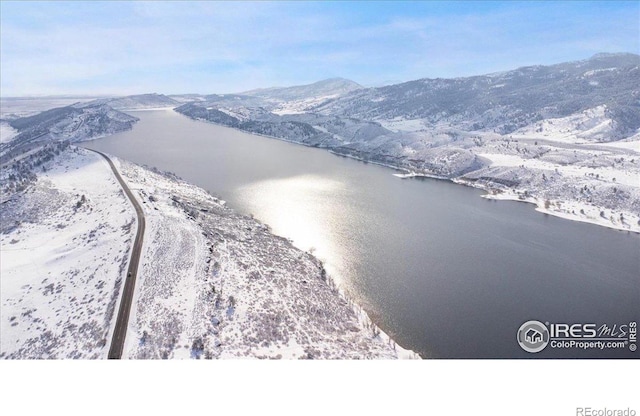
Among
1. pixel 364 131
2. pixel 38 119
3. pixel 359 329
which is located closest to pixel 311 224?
pixel 359 329

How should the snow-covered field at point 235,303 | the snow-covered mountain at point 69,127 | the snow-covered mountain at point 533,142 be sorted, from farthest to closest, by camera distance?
the snow-covered mountain at point 69,127
the snow-covered mountain at point 533,142
the snow-covered field at point 235,303

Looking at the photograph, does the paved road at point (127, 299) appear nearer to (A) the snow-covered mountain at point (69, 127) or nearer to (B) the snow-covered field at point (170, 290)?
(B) the snow-covered field at point (170, 290)

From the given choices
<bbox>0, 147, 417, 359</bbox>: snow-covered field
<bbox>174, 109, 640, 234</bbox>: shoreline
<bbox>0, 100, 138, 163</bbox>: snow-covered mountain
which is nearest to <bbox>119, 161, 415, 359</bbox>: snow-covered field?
<bbox>0, 147, 417, 359</bbox>: snow-covered field

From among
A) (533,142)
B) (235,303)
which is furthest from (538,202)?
(235,303)

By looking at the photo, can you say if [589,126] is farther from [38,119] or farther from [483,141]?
[38,119]

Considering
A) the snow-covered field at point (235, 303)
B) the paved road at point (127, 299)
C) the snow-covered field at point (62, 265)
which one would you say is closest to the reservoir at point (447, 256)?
the snow-covered field at point (235, 303)

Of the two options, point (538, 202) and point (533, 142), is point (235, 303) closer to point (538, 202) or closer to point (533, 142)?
point (538, 202)
